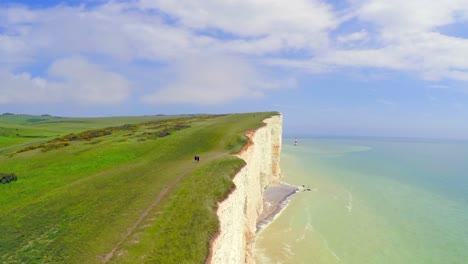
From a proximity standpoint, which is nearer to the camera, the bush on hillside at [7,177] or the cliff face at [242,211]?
the cliff face at [242,211]

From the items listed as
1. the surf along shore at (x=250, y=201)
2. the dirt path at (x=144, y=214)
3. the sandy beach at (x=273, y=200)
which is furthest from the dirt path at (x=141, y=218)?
the sandy beach at (x=273, y=200)

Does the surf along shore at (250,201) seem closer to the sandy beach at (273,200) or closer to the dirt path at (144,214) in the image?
the sandy beach at (273,200)

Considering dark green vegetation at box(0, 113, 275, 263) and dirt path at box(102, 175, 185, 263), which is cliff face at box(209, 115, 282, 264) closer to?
dark green vegetation at box(0, 113, 275, 263)

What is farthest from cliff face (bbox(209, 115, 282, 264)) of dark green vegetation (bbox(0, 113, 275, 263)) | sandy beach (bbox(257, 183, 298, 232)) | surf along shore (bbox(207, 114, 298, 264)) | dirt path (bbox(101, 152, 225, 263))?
dirt path (bbox(101, 152, 225, 263))

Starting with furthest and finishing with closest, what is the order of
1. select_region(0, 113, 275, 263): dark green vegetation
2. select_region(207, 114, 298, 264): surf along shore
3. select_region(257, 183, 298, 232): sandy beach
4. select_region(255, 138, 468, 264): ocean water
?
1. select_region(257, 183, 298, 232): sandy beach
2. select_region(255, 138, 468, 264): ocean water
3. select_region(207, 114, 298, 264): surf along shore
4. select_region(0, 113, 275, 263): dark green vegetation

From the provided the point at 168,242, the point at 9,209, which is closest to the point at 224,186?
the point at 168,242

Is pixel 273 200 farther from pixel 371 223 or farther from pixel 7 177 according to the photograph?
pixel 7 177

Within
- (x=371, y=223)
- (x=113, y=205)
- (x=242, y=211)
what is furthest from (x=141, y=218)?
(x=371, y=223)
